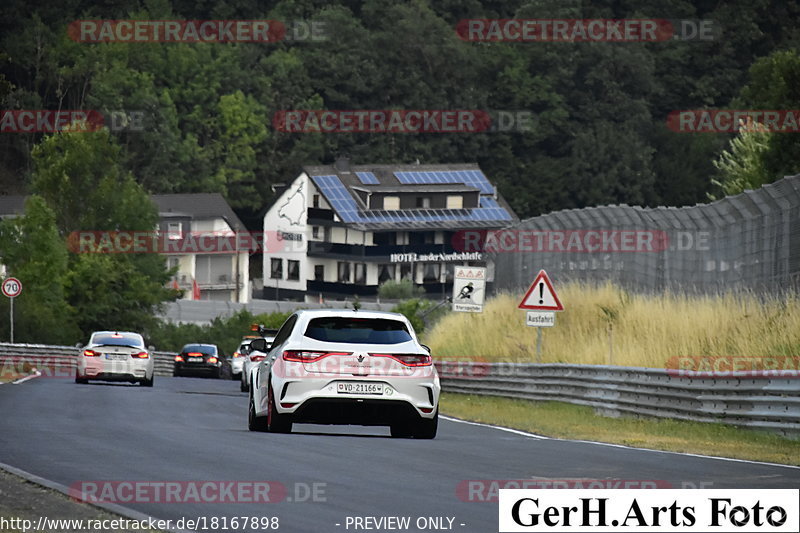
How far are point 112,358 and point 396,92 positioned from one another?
10197 cm

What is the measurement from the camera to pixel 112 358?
124 ft

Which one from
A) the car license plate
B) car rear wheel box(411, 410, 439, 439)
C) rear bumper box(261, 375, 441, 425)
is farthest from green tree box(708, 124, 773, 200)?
the car license plate

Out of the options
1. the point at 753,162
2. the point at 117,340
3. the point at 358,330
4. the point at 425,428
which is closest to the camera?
the point at 358,330

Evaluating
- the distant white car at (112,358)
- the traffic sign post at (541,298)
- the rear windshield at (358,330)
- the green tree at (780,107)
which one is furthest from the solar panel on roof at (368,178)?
the rear windshield at (358,330)

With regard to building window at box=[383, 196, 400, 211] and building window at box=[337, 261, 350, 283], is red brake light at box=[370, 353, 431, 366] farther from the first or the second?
building window at box=[383, 196, 400, 211]

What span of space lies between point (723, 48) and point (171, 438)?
130 m

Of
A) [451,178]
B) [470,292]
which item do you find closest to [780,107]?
[470,292]

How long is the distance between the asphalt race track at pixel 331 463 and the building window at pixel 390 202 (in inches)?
4029

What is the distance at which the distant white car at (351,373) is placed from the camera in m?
18.2

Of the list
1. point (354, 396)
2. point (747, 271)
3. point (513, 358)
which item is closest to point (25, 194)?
point (513, 358)

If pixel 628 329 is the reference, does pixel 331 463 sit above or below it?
below

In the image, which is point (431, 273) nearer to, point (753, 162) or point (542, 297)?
point (753, 162)

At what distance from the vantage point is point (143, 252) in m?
97.7

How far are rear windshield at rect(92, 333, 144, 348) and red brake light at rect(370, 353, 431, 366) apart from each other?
795 inches
